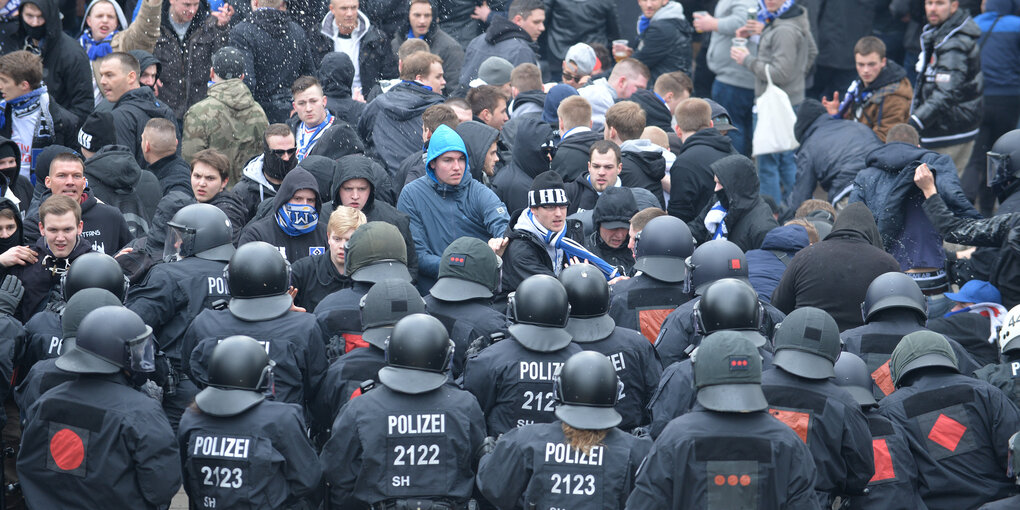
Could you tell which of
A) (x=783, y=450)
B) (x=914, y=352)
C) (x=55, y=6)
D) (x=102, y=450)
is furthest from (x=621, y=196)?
(x=55, y=6)

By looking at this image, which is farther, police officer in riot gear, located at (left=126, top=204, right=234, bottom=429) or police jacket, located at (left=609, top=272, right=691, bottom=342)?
police jacket, located at (left=609, top=272, right=691, bottom=342)

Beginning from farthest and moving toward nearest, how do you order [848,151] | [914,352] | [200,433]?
[848,151]
[914,352]
[200,433]

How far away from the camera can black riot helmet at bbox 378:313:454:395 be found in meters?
6.40

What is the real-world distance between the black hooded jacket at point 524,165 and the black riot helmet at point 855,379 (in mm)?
3618

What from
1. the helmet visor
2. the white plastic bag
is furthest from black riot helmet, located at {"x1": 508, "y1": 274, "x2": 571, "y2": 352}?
the white plastic bag

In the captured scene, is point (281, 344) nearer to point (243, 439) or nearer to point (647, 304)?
point (243, 439)

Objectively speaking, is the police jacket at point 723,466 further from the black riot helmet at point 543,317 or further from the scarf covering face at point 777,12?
the scarf covering face at point 777,12

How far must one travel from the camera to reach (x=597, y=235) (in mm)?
9109

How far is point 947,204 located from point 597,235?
9.25 ft

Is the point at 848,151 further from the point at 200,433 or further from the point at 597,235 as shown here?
the point at 200,433

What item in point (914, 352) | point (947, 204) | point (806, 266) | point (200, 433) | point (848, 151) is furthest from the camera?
point (848, 151)

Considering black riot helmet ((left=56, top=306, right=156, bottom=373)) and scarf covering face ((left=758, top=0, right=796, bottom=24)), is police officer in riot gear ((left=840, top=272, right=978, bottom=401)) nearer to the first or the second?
black riot helmet ((left=56, top=306, right=156, bottom=373))

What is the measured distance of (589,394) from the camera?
6055 mm

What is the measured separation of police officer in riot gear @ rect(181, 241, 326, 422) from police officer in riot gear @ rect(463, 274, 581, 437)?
39.5 inches
